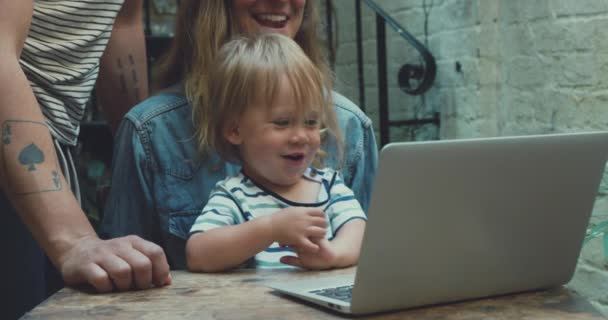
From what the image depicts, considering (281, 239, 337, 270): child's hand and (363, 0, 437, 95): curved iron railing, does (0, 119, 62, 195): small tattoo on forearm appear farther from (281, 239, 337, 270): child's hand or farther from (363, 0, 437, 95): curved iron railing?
(363, 0, 437, 95): curved iron railing

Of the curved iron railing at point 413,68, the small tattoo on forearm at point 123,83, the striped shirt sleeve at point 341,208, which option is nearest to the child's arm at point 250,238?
the striped shirt sleeve at point 341,208

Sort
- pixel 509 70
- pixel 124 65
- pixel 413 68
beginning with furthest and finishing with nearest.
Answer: pixel 413 68, pixel 509 70, pixel 124 65

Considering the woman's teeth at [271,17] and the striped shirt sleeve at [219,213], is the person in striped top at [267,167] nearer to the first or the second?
the striped shirt sleeve at [219,213]

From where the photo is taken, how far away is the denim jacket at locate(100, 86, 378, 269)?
1780 millimetres

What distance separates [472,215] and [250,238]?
43 centimetres

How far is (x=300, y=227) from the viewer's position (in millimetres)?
1373

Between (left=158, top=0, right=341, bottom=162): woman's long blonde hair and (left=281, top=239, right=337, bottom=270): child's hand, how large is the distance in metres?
0.41

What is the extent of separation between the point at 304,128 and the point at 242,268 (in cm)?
25

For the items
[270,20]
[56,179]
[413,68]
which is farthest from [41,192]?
[413,68]

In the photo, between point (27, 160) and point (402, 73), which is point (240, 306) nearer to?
point (27, 160)

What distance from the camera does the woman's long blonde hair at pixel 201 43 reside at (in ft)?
6.04

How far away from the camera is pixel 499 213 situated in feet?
3.63

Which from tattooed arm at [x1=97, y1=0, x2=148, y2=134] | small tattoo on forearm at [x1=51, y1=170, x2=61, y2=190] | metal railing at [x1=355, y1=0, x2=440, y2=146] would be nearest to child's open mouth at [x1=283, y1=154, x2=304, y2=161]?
small tattoo on forearm at [x1=51, y1=170, x2=61, y2=190]

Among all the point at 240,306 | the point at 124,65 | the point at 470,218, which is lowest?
the point at 240,306
